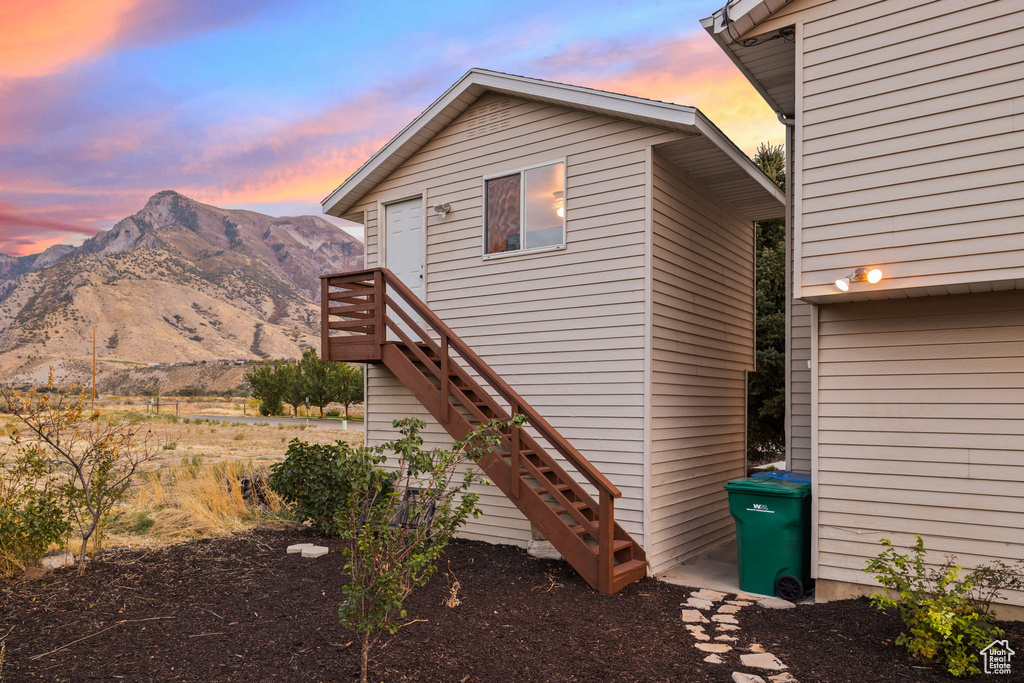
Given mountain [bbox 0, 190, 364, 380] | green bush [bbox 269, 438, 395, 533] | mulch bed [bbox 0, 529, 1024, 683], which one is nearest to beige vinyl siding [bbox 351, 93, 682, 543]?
green bush [bbox 269, 438, 395, 533]

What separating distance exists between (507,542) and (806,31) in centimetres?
626

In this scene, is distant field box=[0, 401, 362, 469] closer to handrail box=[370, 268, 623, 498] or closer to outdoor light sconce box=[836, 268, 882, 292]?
handrail box=[370, 268, 623, 498]

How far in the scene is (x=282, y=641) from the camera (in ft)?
14.3

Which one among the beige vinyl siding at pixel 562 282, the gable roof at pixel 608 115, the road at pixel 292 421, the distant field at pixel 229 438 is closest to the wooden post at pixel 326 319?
the beige vinyl siding at pixel 562 282

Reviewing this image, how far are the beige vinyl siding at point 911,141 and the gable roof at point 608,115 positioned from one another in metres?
1.16

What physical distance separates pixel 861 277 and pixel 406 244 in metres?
5.92

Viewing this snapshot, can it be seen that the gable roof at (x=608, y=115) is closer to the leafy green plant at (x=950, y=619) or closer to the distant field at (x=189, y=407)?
the leafy green plant at (x=950, y=619)

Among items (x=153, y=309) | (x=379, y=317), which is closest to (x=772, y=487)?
(x=379, y=317)

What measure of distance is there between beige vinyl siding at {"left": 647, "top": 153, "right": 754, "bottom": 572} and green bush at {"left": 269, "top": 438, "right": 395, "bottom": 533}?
334cm

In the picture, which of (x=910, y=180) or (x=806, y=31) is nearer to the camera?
(x=910, y=180)

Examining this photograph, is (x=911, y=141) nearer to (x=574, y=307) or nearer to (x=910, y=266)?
(x=910, y=266)

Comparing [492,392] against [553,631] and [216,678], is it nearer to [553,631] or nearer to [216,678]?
[553,631]

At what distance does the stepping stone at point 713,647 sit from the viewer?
14.4ft

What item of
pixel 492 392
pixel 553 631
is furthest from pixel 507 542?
pixel 553 631
